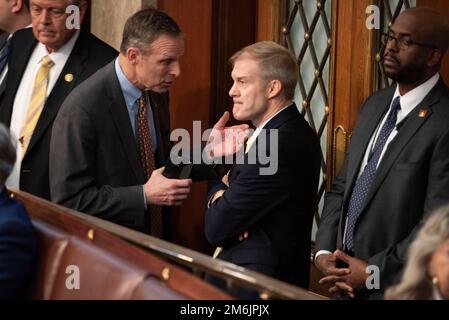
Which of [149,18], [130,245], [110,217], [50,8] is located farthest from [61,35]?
[130,245]

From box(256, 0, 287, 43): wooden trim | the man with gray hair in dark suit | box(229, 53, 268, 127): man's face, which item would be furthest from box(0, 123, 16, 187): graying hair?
box(256, 0, 287, 43): wooden trim

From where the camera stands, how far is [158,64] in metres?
3.72

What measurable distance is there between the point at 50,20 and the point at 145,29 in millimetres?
614

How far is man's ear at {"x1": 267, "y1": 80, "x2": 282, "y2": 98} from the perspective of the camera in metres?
3.38

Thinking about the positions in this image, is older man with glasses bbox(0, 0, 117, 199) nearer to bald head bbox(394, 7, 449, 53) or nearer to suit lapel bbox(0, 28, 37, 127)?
suit lapel bbox(0, 28, 37, 127)

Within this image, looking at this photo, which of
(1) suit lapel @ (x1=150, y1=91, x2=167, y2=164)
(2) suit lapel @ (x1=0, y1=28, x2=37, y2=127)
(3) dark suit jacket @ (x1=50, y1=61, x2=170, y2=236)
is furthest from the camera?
(2) suit lapel @ (x1=0, y1=28, x2=37, y2=127)

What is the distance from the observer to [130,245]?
2455mm

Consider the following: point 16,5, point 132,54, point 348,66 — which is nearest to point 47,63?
point 16,5

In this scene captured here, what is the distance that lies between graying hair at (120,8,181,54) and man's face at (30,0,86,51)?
494mm

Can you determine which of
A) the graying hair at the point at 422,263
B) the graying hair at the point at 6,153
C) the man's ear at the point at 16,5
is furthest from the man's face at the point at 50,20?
the graying hair at the point at 422,263

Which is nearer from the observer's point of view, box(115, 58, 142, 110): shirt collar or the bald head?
the bald head

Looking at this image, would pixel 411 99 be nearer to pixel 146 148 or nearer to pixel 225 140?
pixel 225 140

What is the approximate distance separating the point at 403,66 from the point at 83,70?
1516mm

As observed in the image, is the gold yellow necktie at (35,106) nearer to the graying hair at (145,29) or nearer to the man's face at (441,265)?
the graying hair at (145,29)
